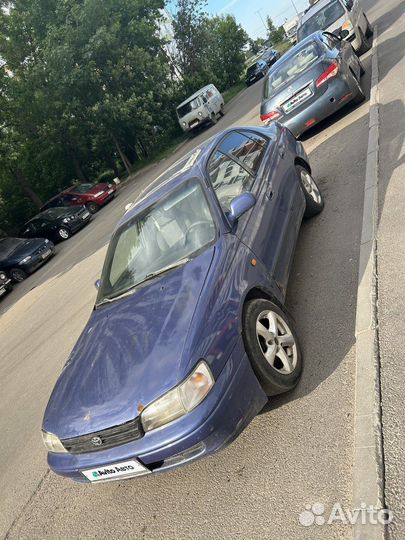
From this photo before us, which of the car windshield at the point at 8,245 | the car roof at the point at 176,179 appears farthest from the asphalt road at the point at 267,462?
the car windshield at the point at 8,245

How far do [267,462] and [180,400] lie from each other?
2.61ft

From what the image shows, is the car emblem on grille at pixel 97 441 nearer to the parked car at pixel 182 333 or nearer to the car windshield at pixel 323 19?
the parked car at pixel 182 333

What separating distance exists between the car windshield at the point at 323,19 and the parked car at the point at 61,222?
10.2m

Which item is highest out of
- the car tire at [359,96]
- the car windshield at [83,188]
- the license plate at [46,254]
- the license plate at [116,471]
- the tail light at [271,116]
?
the car windshield at [83,188]

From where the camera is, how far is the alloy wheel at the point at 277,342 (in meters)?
3.34

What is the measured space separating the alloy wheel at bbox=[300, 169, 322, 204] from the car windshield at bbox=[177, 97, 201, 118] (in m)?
20.9

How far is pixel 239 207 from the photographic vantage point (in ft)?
12.5

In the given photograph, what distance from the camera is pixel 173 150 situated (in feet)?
85.3

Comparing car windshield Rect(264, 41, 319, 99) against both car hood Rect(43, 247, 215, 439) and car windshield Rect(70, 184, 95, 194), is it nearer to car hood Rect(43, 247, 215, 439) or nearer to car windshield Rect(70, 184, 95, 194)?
car hood Rect(43, 247, 215, 439)

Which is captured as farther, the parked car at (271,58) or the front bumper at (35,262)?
the parked car at (271,58)

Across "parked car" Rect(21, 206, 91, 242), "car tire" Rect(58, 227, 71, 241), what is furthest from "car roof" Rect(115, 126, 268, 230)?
"car tire" Rect(58, 227, 71, 241)

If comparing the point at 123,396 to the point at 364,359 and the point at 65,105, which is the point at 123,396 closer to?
the point at 364,359

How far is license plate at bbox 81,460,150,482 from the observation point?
2922mm

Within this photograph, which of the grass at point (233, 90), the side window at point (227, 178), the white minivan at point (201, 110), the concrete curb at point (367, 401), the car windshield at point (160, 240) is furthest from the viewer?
the grass at point (233, 90)
